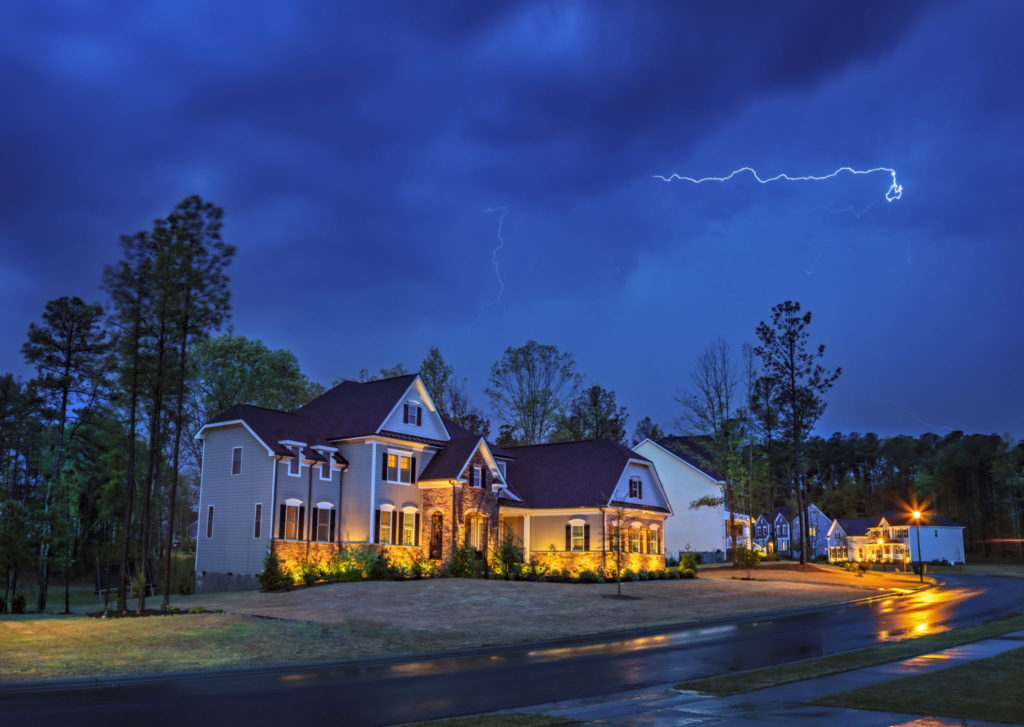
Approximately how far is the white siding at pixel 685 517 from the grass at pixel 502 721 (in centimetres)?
6086

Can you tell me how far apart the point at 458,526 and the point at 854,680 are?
106 feet

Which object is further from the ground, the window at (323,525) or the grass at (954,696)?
the window at (323,525)

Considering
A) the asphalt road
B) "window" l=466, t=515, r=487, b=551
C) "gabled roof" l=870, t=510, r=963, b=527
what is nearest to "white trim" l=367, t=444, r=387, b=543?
"window" l=466, t=515, r=487, b=551

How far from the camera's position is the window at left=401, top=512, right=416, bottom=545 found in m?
45.3

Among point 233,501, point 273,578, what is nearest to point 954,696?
point 273,578

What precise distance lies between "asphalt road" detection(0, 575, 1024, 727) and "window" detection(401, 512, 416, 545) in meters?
22.5

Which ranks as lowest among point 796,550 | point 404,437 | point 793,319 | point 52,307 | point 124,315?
point 796,550

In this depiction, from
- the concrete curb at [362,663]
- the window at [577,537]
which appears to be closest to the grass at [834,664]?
the concrete curb at [362,663]

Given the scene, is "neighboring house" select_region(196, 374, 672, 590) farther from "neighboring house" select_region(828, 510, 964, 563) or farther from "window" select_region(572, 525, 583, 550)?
"neighboring house" select_region(828, 510, 964, 563)

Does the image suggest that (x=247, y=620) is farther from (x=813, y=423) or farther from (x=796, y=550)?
(x=796, y=550)

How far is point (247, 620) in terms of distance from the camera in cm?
2514

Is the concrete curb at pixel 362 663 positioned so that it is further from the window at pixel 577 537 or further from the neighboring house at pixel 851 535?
the neighboring house at pixel 851 535

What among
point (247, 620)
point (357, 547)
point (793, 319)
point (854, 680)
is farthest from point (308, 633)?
point (793, 319)

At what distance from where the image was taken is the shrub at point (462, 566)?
43.2 m
